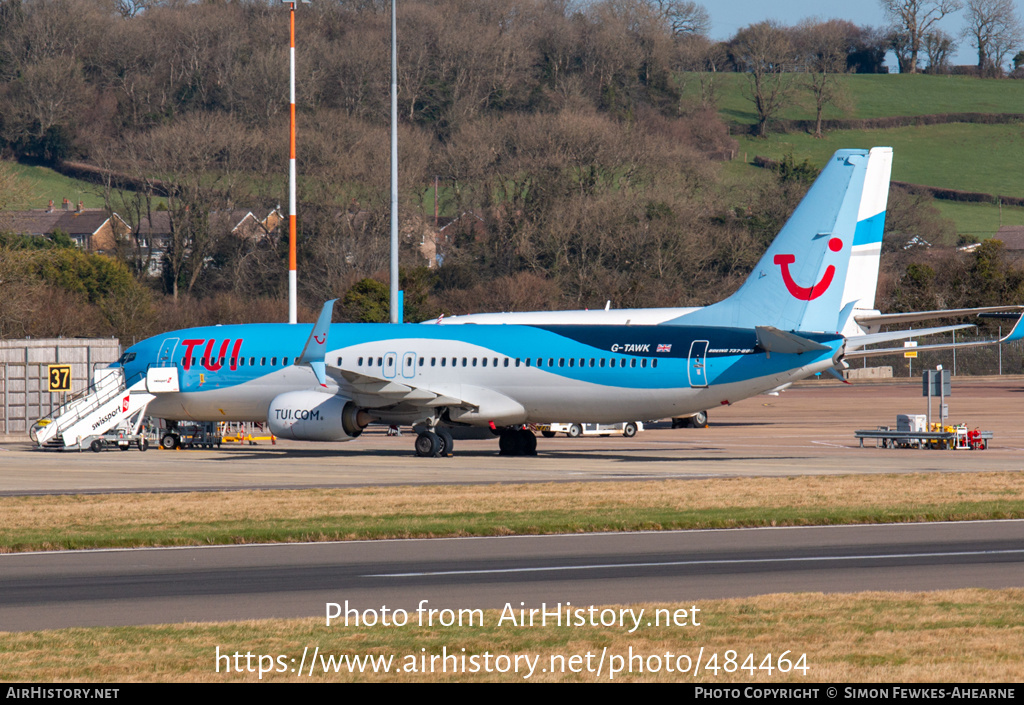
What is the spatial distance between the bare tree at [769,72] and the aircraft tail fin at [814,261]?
4658 inches

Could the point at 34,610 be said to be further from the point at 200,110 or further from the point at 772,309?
the point at 200,110

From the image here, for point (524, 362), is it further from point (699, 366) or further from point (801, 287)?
point (801, 287)

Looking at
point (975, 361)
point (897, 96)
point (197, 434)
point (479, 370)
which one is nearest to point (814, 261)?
point (479, 370)

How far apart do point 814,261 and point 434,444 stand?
12.5 meters

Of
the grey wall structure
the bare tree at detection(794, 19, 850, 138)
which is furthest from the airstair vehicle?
the bare tree at detection(794, 19, 850, 138)

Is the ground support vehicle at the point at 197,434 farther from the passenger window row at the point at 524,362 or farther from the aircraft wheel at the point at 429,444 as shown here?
the aircraft wheel at the point at 429,444

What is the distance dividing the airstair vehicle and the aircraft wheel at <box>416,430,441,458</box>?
32.1ft

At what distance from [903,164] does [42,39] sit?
306ft

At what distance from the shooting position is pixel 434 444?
38906 mm

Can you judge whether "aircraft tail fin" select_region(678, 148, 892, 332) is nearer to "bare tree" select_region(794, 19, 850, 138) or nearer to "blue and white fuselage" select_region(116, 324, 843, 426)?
"blue and white fuselage" select_region(116, 324, 843, 426)

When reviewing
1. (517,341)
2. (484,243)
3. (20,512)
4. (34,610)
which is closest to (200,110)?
(484,243)

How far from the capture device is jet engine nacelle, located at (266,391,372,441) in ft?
127

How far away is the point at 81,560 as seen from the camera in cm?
1870

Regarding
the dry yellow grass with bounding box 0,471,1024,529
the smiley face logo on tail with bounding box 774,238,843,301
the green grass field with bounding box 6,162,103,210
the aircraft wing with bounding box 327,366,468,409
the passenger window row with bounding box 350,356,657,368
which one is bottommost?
the dry yellow grass with bounding box 0,471,1024,529
